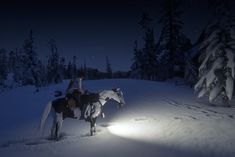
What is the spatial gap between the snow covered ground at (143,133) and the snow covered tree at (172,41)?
816 inches

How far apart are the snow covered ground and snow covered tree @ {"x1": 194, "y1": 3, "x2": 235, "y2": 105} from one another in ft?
5.11

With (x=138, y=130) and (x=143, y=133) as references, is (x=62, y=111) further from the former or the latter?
(x=143, y=133)

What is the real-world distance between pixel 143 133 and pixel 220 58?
318 inches

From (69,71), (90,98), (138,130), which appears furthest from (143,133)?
(69,71)

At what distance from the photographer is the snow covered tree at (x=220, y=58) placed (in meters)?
15.2

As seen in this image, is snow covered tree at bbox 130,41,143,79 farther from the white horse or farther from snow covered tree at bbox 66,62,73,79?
the white horse

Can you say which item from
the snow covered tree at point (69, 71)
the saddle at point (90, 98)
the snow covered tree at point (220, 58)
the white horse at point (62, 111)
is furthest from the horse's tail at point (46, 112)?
the snow covered tree at point (69, 71)

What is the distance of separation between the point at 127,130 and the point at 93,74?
317ft

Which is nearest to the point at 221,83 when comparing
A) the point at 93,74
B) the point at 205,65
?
the point at 205,65

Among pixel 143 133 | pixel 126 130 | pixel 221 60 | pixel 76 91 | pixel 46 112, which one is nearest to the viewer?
pixel 143 133

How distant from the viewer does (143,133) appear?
10.9 metres

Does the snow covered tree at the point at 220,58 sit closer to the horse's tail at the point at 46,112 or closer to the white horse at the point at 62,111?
Answer: the white horse at the point at 62,111

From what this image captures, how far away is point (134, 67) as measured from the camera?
59438 millimetres

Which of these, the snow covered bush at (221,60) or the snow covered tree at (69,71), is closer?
the snow covered bush at (221,60)
